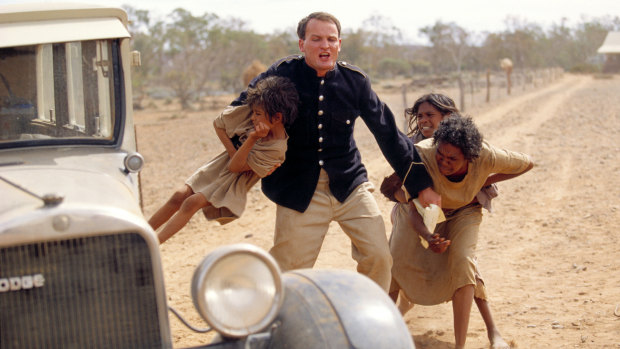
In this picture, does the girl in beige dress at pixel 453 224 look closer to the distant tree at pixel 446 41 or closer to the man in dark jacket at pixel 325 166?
the man in dark jacket at pixel 325 166

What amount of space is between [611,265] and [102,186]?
14.3 feet

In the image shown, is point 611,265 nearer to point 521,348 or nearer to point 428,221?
point 521,348

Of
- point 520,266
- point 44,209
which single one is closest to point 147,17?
point 520,266

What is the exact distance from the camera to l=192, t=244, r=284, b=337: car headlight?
2.54 metres

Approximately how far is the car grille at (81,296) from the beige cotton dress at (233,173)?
1444mm

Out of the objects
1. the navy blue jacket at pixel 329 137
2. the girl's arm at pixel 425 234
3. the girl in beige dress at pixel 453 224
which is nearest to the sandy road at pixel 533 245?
the girl in beige dress at pixel 453 224

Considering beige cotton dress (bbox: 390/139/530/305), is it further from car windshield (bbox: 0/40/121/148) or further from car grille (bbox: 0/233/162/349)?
car grille (bbox: 0/233/162/349)

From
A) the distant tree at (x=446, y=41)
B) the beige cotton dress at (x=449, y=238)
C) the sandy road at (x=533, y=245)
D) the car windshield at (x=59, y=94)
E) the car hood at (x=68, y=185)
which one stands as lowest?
the sandy road at (x=533, y=245)

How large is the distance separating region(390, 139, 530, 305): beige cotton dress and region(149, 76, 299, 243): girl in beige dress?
3.04ft

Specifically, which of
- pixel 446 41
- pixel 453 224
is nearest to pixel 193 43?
pixel 446 41

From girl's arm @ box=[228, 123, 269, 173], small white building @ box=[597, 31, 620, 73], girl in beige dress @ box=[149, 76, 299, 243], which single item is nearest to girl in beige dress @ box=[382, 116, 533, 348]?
girl in beige dress @ box=[149, 76, 299, 243]

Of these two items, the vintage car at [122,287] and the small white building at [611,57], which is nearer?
the vintage car at [122,287]

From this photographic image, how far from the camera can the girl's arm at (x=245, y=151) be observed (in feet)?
13.0

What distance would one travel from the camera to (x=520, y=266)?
20.1 ft
